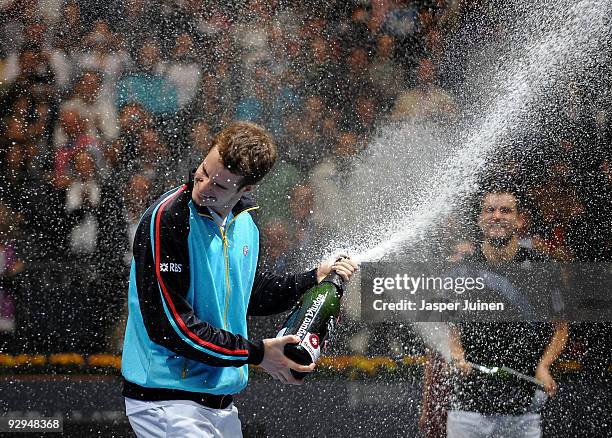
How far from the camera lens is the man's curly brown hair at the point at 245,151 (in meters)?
2.61

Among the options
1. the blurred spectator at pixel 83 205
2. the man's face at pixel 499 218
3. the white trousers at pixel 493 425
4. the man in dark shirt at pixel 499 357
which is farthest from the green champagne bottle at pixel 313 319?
the blurred spectator at pixel 83 205

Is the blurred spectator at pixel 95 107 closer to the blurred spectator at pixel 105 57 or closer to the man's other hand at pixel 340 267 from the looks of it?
the blurred spectator at pixel 105 57

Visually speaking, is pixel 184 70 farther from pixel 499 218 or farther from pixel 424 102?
pixel 499 218

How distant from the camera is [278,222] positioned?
4.89m

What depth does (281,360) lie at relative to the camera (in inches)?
108

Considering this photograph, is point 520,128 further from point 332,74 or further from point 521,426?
point 521,426

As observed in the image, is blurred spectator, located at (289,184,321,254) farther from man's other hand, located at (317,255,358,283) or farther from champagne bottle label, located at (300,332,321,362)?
champagne bottle label, located at (300,332,321,362)

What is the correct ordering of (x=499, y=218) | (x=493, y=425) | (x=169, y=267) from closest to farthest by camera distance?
1. (x=169, y=267)
2. (x=493, y=425)
3. (x=499, y=218)

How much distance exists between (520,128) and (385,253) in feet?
3.53

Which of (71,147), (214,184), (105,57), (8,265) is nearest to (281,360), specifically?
(214,184)

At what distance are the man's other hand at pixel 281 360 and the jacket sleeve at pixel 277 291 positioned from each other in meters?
0.34

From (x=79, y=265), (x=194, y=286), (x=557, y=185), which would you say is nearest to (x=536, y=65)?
(x=557, y=185)

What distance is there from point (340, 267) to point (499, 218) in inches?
54.3

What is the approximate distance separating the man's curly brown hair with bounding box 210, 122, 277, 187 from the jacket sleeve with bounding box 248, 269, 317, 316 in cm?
50
